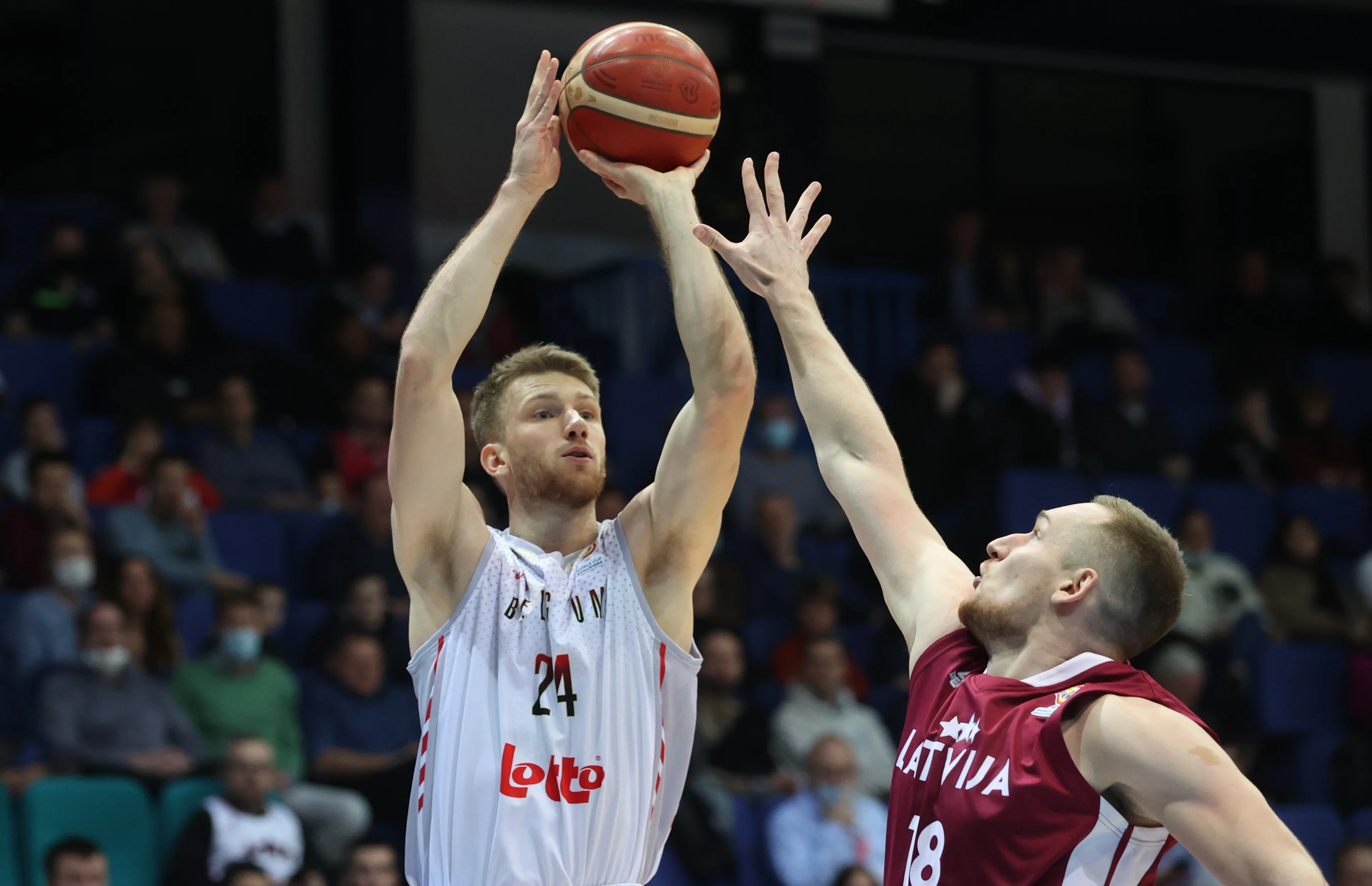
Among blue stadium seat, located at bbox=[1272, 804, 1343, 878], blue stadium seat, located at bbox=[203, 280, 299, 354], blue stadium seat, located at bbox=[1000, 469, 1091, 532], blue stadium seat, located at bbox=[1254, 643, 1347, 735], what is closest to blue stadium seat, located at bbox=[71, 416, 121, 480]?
blue stadium seat, located at bbox=[203, 280, 299, 354]

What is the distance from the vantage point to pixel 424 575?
13.0ft

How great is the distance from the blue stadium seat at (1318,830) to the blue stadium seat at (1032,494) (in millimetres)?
2219

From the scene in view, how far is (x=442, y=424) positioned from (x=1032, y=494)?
7225 mm

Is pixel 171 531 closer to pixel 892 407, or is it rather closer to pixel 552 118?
pixel 892 407

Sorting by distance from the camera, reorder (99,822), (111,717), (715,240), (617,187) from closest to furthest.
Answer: (715,240) → (617,187) → (99,822) → (111,717)

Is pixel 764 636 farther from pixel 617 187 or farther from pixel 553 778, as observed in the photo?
pixel 553 778

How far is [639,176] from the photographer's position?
4.19 meters

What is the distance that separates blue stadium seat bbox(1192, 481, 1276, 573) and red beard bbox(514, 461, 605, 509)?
7.90 metres

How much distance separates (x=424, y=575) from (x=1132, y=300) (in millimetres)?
11221

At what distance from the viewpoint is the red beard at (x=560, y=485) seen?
4.04m

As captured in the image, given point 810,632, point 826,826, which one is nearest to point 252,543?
point 810,632

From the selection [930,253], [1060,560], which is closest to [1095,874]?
[1060,560]

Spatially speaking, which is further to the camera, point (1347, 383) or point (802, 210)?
point (1347, 383)

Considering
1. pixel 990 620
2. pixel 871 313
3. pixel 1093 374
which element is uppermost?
pixel 871 313
